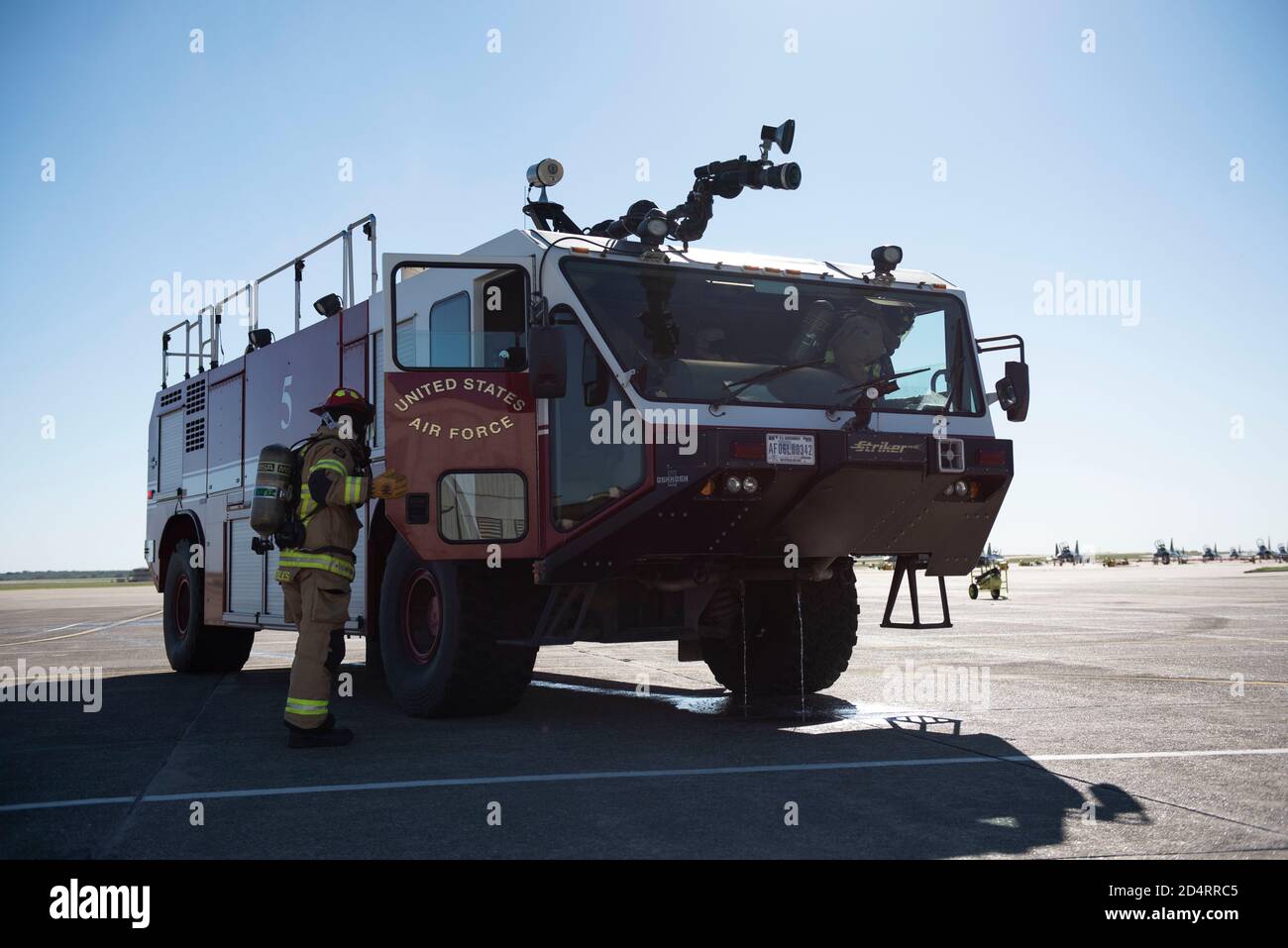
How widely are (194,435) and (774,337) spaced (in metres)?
7.85

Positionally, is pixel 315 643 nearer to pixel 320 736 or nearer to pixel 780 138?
pixel 320 736

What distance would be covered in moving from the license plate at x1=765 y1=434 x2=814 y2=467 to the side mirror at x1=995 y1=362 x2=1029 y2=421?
6.10 ft

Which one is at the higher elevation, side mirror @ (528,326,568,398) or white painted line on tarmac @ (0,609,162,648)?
side mirror @ (528,326,568,398)

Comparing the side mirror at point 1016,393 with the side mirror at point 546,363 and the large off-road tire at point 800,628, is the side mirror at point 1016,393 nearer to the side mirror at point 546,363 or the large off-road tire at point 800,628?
the large off-road tire at point 800,628

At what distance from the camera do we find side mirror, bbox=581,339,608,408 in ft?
24.9

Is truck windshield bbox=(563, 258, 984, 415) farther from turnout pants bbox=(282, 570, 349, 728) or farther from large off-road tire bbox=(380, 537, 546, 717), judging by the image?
turnout pants bbox=(282, 570, 349, 728)

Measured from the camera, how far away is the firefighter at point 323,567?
7512mm

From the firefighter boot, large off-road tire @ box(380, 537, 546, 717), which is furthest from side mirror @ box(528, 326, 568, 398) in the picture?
the firefighter boot

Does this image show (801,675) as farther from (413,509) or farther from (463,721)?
(413,509)

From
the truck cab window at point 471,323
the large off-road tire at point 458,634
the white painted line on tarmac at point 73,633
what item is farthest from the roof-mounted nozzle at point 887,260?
the white painted line on tarmac at point 73,633

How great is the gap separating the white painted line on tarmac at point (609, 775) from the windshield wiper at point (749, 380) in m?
2.19
